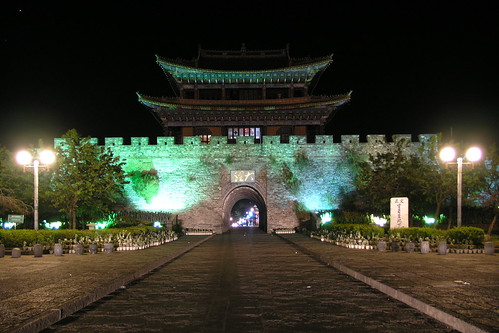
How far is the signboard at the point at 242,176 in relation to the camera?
3064 cm

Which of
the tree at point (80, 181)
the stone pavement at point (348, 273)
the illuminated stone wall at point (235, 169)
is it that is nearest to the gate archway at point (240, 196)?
the illuminated stone wall at point (235, 169)

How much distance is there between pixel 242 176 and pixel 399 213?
14.4m

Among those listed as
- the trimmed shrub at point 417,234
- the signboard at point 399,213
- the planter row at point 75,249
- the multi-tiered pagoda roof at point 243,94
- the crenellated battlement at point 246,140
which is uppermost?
the multi-tiered pagoda roof at point 243,94

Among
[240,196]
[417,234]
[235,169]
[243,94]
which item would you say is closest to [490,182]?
[417,234]

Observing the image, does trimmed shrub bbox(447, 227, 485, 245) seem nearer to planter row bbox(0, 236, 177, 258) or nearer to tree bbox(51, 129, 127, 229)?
planter row bbox(0, 236, 177, 258)

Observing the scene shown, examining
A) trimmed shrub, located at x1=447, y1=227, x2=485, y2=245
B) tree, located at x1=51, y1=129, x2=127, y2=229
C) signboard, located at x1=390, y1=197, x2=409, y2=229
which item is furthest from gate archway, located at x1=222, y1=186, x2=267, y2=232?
trimmed shrub, located at x1=447, y1=227, x2=485, y2=245

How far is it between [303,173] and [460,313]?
25031 mm

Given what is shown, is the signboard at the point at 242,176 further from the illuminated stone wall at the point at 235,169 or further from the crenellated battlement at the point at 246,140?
the crenellated battlement at the point at 246,140

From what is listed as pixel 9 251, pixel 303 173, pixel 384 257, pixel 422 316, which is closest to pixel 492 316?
pixel 422 316

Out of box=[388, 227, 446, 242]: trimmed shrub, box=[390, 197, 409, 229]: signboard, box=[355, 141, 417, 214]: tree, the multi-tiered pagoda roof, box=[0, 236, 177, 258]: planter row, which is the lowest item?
box=[0, 236, 177, 258]: planter row

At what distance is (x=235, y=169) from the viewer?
101ft

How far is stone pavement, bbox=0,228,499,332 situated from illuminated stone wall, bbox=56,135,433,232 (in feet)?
57.2

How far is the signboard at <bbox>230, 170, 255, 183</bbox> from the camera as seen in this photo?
3064cm

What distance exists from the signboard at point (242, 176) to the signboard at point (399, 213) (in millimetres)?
14076
